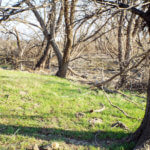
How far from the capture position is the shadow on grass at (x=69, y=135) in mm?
3666

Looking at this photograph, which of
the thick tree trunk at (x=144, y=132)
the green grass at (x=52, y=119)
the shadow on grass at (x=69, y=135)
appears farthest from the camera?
the shadow on grass at (x=69, y=135)

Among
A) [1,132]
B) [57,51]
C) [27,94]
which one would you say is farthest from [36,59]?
[1,132]

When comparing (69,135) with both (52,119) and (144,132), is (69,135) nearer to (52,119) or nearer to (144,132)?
(52,119)

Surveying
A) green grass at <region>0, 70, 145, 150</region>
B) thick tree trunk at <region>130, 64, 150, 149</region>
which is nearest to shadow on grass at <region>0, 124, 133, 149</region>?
green grass at <region>0, 70, 145, 150</region>

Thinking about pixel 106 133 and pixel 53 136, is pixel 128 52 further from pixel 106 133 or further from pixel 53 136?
pixel 53 136

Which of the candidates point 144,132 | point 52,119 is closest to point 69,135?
point 52,119

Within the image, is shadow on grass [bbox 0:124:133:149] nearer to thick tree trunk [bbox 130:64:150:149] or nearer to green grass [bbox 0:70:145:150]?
green grass [bbox 0:70:145:150]

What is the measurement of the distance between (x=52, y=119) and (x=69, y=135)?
0.77 m

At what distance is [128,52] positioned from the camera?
411 inches

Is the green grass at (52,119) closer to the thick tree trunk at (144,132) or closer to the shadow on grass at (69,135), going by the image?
the shadow on grass at (69,135)

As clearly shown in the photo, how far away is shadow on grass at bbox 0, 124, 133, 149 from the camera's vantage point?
12.0 ft

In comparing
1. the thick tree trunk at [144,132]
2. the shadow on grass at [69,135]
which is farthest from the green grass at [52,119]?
the thick tree trunk at [144,132]

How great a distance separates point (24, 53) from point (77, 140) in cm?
1327

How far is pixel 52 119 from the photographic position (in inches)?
179
